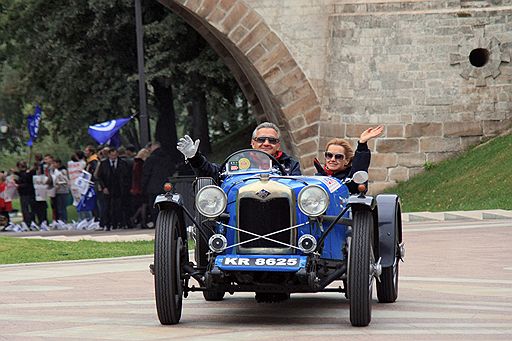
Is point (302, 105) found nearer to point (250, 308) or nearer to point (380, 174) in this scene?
point (380, 174)

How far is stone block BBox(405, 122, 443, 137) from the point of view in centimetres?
2880

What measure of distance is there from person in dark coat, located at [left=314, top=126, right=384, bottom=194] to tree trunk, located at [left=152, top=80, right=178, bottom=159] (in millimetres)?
26155

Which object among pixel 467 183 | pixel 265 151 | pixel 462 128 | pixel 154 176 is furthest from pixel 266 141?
pixel 462 128

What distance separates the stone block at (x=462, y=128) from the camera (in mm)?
28938

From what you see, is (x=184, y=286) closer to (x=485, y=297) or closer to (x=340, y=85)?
(x=485, y=297)

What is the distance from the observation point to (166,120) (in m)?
37.6

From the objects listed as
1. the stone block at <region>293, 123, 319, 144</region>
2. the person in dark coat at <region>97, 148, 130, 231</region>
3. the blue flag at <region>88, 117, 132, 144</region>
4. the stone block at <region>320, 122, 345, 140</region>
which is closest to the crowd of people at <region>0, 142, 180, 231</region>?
the person in dark coat at <region>97, 148, 130, 231</region>

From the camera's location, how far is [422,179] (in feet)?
92.3

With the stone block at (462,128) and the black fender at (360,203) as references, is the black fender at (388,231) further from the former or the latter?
the stone block at (462,128)

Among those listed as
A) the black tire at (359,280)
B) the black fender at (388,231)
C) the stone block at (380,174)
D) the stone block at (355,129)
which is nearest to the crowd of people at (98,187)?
the stone block at (355,129)

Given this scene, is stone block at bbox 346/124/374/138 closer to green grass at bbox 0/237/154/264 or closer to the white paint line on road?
green grass at bbox 0/237/154/264

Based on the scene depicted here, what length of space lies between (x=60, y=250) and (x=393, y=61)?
12.9 m

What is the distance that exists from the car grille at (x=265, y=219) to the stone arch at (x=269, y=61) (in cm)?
1935

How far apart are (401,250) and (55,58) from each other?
82.1 feet
